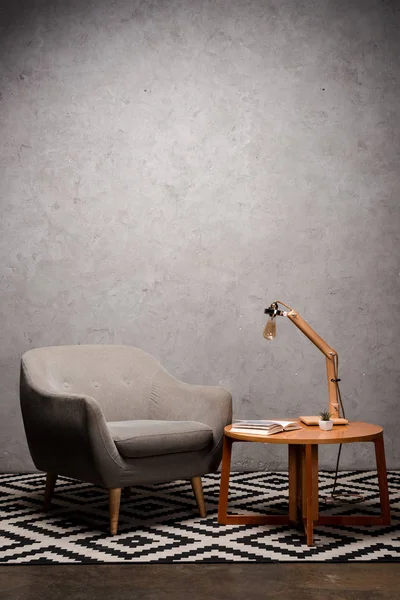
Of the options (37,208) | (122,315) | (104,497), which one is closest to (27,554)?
(104,497)

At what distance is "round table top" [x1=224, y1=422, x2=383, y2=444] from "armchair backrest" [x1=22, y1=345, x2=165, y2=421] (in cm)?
76

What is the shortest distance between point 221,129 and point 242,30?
0.65 meters

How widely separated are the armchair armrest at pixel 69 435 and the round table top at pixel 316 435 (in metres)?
0.56

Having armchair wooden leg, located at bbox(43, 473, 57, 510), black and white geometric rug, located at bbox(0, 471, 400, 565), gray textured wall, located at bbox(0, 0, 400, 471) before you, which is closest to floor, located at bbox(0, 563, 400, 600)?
black and white geometric rug, located at bbox(0, 471, 400, 565)

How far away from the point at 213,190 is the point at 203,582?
2.91 m

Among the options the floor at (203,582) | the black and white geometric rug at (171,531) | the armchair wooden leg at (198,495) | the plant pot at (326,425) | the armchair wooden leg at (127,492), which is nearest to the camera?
the floor at (203,582)

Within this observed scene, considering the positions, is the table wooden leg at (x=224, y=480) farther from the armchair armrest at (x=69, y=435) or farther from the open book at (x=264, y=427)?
the armchair armrest at (x=69, y=435)

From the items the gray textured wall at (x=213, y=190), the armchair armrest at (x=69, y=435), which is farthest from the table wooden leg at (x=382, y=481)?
the gray textured wall at (x=213, y=190)

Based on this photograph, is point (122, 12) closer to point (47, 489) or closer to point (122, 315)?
point (122, 315)

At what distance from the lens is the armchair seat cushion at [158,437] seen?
3.75 meters

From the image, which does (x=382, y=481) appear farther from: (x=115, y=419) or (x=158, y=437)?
(x=115, y=419)

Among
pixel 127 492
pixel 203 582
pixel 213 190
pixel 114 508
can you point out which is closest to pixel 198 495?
pixel 114 508

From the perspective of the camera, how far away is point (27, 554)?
3.34 metres

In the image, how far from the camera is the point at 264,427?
3.69 meters
